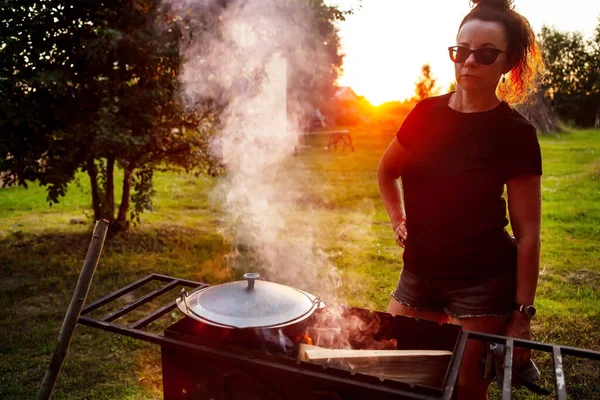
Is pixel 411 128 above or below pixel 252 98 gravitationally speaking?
below

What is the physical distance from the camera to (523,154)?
220 centimetres

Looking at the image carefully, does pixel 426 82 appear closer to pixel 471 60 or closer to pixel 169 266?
pixel 169 266

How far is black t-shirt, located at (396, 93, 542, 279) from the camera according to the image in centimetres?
226

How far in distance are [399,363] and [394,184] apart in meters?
1.09

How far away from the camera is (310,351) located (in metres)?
2.18

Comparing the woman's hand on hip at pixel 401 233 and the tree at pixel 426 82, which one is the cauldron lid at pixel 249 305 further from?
the tree at pixel 426 82

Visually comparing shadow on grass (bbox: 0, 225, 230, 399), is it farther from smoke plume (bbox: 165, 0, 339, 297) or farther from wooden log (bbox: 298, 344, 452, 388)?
wooden log (bbox: 298, 344, 452, 388)

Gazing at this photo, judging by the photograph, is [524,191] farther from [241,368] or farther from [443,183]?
[241,368]

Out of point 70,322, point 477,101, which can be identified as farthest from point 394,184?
point 70,322

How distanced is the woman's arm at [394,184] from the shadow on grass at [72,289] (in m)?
2.33

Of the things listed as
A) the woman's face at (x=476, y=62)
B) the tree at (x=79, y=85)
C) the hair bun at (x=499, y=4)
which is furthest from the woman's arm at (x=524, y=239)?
the tree at (x=79, y=85)

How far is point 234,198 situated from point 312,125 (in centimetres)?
2354

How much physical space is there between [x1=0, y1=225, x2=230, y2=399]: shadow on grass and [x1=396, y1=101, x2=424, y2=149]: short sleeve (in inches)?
105

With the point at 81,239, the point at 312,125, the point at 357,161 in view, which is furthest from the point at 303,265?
the point at 312,125
